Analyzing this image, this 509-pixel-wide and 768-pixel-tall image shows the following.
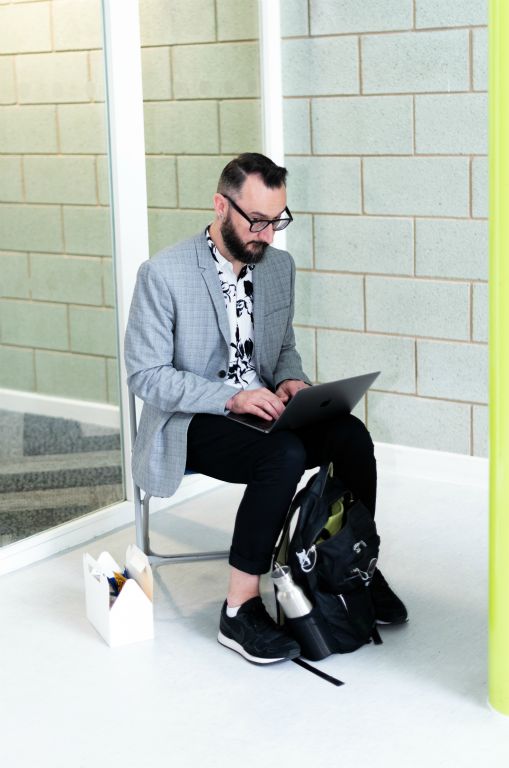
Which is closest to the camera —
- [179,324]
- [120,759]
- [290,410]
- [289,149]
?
[120,759]

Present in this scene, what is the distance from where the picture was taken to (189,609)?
294 centimetres

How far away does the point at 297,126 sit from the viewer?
4.06 meters

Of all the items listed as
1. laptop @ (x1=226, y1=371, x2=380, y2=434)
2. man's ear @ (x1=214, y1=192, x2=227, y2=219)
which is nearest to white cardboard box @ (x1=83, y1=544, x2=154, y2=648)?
laptop @ (x1=226, y1=371, x2=380, y2=434)

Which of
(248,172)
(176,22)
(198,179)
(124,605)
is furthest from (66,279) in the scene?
(124,605)

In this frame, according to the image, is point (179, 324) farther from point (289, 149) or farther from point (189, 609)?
point (289, 149)

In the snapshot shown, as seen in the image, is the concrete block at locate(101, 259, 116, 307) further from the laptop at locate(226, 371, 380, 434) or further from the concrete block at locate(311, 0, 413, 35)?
the concrete block at locate(311, 0, 413, 35)

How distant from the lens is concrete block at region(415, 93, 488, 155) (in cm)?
362

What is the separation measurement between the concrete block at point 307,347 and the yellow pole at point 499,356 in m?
1.91

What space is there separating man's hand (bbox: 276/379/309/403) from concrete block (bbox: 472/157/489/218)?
3.51ft

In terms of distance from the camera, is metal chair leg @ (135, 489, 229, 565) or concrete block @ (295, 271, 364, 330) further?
concrete block @ (295, 271, 364, 330)

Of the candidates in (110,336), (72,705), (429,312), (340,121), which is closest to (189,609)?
(72,705)

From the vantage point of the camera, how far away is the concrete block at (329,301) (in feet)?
13.2

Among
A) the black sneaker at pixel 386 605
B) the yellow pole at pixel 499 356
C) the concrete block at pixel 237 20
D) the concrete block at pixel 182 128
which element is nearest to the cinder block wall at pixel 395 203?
the concrete block at pixel 237 20

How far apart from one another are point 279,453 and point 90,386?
0.95m
